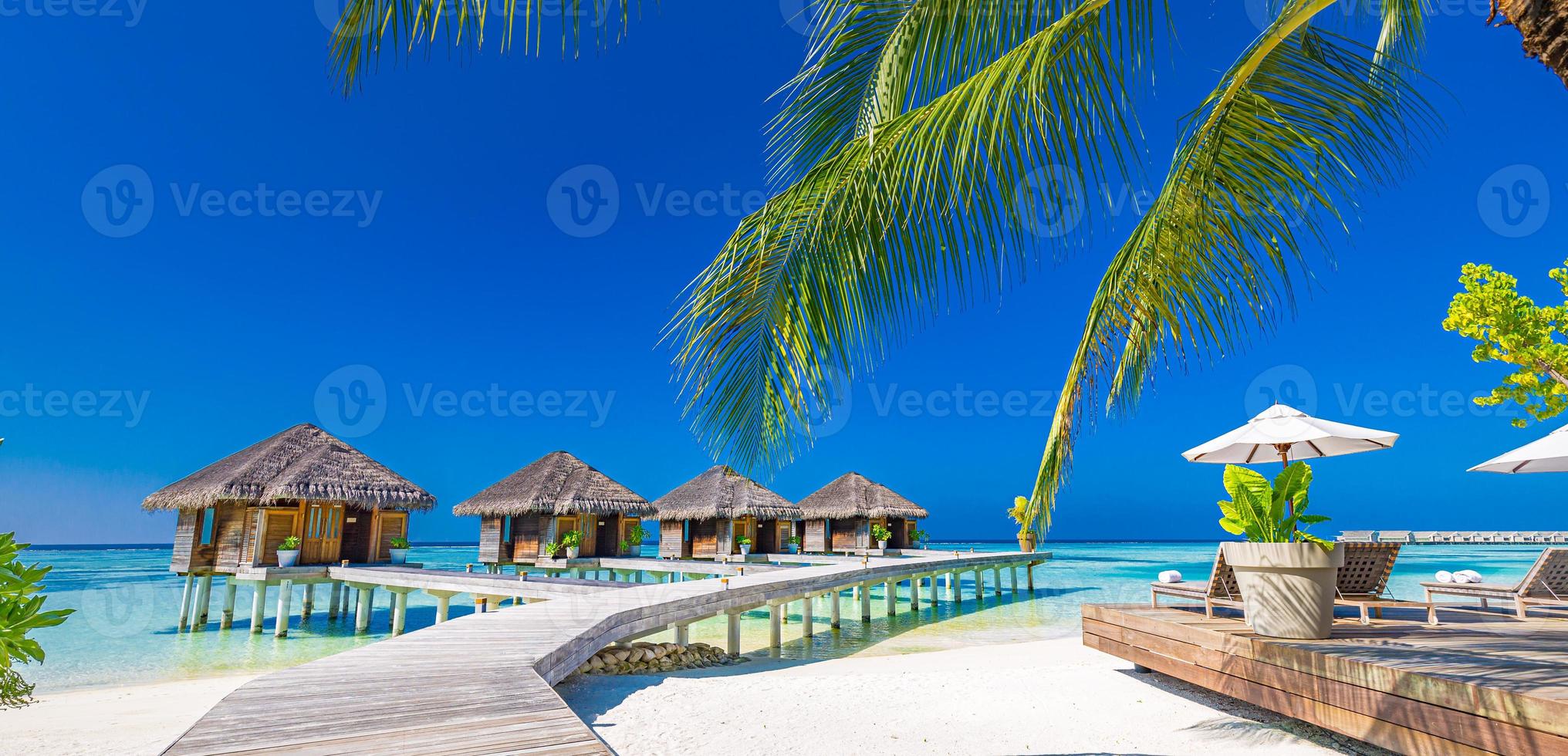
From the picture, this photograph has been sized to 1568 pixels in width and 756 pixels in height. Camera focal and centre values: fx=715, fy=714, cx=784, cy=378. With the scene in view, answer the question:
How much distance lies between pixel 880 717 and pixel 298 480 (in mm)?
14634

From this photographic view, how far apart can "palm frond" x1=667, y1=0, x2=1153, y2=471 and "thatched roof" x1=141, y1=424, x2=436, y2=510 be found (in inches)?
639

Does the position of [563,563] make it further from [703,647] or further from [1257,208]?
[1257,208]

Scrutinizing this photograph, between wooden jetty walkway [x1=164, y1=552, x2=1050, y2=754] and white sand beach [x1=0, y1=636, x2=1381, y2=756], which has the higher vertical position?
wooden jetty walkway [x1=164, y1=552, x2=1050, y2=754]

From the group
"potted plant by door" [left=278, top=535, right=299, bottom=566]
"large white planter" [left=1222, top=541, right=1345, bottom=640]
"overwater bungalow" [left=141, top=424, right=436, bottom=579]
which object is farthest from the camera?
"overwater bungalow" [left=141, top=424, right=436, bottom=579]

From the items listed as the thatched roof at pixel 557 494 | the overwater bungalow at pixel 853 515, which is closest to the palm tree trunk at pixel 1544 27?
the thatched roof at pixel 557 494

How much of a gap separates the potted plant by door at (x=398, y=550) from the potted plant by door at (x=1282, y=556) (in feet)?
57.9

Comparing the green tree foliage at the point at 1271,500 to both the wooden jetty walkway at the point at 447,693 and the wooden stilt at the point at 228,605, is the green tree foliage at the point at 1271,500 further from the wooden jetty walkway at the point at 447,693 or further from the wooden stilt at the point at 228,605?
the wooden stilt at the point at 228,605

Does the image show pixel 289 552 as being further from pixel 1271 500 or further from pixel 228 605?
pixel 1271 500

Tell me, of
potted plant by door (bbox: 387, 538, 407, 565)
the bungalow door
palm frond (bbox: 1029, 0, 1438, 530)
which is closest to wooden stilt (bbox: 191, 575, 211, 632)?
the bungalow door

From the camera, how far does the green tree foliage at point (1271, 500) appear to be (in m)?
4.22

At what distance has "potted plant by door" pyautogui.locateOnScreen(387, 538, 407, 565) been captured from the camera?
1700 cm

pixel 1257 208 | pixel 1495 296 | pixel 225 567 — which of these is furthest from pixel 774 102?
pixel 225 567

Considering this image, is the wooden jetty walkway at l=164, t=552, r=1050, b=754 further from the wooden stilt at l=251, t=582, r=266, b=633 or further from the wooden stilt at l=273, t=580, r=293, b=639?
the wooden stilt at l=251, t=582, r=266, b=633

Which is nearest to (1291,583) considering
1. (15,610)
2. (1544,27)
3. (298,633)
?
(1544,27)
